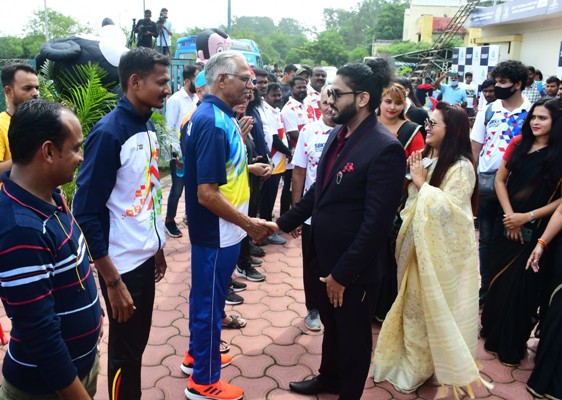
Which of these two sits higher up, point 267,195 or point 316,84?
point 316,84

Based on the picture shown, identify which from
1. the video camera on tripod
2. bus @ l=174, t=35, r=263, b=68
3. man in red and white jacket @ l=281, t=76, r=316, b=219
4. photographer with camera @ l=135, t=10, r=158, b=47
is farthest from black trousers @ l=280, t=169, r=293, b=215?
the video camera on tripod

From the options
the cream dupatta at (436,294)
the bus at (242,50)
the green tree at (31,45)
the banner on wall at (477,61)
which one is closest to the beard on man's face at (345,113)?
the cream dupatta at (436,294)

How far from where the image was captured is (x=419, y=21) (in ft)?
144

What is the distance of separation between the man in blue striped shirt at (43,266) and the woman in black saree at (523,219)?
276cm

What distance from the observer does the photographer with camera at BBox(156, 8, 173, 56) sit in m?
12.2

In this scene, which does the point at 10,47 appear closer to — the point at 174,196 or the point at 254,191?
the point at 174,196

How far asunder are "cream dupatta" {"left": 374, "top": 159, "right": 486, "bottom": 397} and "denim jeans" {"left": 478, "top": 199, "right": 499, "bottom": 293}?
115 centimetres

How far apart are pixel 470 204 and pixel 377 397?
1310 millimetres

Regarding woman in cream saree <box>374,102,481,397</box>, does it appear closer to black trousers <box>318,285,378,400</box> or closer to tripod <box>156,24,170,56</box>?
black trousers <box>318,285,378,400</box>

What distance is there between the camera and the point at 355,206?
7.53ft

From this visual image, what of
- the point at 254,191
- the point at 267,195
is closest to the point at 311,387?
the point at 254,191

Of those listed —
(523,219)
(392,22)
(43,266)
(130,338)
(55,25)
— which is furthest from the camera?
(392,22)

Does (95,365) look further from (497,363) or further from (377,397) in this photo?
(497,363)

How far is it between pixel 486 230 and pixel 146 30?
31.3ft
